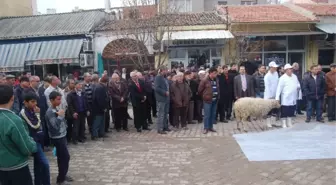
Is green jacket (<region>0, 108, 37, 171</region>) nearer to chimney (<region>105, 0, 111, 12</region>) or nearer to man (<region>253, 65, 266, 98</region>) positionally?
man (<region>253, 65, 266, 98</region>)

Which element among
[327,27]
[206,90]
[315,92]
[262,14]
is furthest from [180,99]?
[327,27]

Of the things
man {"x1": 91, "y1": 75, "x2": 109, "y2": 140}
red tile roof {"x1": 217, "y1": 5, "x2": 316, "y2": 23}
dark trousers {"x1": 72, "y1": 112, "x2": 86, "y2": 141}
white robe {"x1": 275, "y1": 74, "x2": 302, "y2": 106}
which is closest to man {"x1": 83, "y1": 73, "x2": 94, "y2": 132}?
man {"x1": 91, "y1": 75, "x2": 109, "y2": 140}

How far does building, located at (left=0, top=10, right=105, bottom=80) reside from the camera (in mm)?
19125

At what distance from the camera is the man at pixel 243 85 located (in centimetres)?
1079

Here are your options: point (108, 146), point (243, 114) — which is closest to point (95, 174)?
point (108, 146)

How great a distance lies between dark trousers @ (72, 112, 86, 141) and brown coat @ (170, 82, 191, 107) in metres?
2.87

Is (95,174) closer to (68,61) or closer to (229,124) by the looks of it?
(229,124)

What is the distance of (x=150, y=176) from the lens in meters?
6.06

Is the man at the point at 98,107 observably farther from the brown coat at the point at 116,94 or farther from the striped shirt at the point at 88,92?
the brown coat at the point at 116,94

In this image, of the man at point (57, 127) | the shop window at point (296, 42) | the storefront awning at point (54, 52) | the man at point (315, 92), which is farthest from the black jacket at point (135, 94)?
the shop window at point (296, 42)

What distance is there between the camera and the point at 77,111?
27.8 ft

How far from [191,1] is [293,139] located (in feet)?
69.6

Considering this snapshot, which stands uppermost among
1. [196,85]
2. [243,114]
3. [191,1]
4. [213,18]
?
[191,1]

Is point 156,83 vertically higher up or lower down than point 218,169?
higher up
